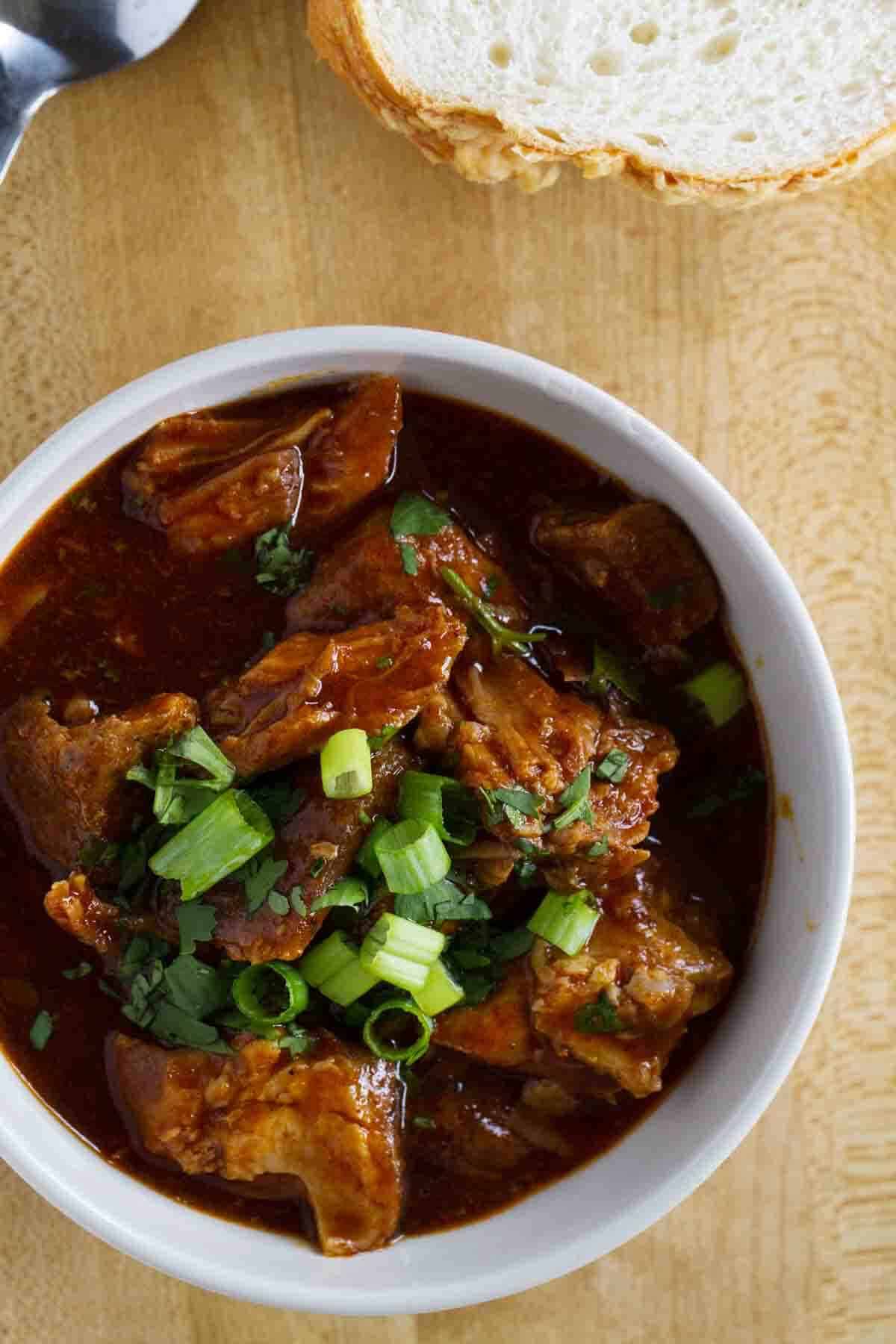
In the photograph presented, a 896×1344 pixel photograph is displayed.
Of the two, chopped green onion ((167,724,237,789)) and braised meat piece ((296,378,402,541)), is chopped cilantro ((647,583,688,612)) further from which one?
chopped green onion ((167,724,237,789))

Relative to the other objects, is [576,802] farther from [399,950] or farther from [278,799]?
[278,799]

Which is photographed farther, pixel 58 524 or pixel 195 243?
pixel 195 243

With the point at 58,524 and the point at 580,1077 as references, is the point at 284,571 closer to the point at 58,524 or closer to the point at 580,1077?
the point at 58,524

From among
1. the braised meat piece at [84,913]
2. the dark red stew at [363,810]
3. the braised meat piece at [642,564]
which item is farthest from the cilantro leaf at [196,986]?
the braised meat piece at [642,564]

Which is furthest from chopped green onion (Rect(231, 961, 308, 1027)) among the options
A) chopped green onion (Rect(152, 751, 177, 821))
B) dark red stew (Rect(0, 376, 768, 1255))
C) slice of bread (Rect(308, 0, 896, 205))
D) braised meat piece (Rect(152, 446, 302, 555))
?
slice of bread (Rect(308, 0, 896, 205))

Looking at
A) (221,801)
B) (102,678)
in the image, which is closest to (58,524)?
(102,678)
